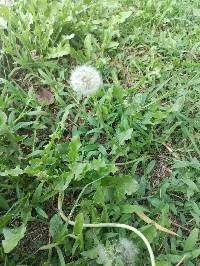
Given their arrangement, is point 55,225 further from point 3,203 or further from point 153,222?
point 153,222

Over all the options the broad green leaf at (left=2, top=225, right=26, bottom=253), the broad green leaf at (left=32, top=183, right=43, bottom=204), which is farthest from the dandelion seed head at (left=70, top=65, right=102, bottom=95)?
the broad green leaf at (left=2, top=225, right=26, bottom=253)

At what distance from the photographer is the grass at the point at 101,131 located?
218 centimetres

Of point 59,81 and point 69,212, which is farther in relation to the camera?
Result: point 59,81

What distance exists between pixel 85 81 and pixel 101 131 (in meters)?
0.31

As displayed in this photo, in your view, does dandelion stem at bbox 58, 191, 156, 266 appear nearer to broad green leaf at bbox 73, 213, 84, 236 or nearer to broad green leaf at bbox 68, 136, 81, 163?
broad green leaf at bbox 73, 213, 84, 236

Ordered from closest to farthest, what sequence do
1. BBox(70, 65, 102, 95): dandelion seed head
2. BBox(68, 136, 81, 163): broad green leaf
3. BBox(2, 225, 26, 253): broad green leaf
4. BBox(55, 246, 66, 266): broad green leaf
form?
1. BBox(2, 225, 26, 253): broad green leaf
2. BBox(55, 246, 66, 266): broad green leaf
3. BBox(68, 136, 81, 163): broad green leaf
4. BBox(70, 65, 102, 95): dandelion seed head

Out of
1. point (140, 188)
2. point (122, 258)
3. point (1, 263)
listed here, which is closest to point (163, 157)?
point (140, 188)

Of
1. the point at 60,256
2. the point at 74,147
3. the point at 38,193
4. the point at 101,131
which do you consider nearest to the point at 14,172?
the point at 38,193

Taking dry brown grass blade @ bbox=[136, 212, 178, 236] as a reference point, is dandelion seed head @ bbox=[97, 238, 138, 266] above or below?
below

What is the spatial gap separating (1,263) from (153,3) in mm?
2182

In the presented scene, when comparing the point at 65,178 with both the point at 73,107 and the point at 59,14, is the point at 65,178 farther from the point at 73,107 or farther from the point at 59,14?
the point at 59,14

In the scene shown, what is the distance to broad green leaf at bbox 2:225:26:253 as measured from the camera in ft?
6.51

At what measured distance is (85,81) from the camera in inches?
103

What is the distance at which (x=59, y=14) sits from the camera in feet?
10.1
